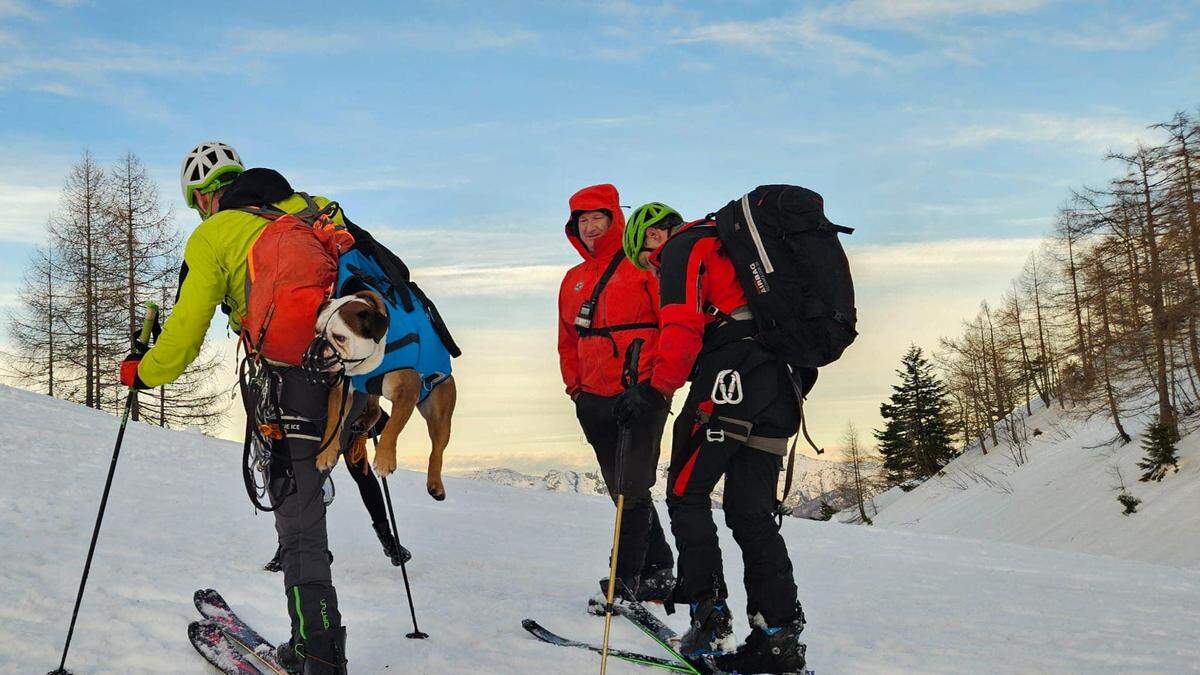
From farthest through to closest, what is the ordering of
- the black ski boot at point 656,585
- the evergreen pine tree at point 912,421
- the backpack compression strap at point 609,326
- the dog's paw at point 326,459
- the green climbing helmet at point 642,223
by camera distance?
the evergreen pine tree at point 912,421 → the black ski boot at point 656,585 → the backpack compression strap at point 609,326 → the green climbing helmet at point 642,223 → the dog's paw at point 326,459

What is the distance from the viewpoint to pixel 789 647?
4238 millimetres

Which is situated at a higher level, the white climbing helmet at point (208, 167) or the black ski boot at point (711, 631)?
the white climbing helmet at point (208, 167)

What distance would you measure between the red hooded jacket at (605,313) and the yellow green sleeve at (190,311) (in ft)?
7.67

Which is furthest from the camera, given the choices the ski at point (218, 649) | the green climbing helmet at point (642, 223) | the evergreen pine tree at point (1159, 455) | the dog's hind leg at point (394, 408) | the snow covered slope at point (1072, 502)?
the evergreen pine tree at point (1159, 455)

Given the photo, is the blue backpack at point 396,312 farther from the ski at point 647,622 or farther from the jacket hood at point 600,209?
the ski at point 647,622

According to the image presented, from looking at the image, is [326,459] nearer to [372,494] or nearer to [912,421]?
[372,494]

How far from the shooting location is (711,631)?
14.6 feet

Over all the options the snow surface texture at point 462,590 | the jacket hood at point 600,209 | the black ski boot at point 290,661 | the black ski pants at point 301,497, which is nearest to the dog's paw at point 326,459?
the black ski pants at point 301,497

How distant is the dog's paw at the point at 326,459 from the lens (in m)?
4.04

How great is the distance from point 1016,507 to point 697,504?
31894mm

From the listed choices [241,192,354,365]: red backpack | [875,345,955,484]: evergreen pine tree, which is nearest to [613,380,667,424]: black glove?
[241,192,354,365]: red backpack

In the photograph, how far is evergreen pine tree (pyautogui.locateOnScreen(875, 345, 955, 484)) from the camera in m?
59.0

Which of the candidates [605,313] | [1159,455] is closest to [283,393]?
[605,313]

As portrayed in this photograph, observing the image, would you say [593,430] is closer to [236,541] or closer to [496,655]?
[496,655]
